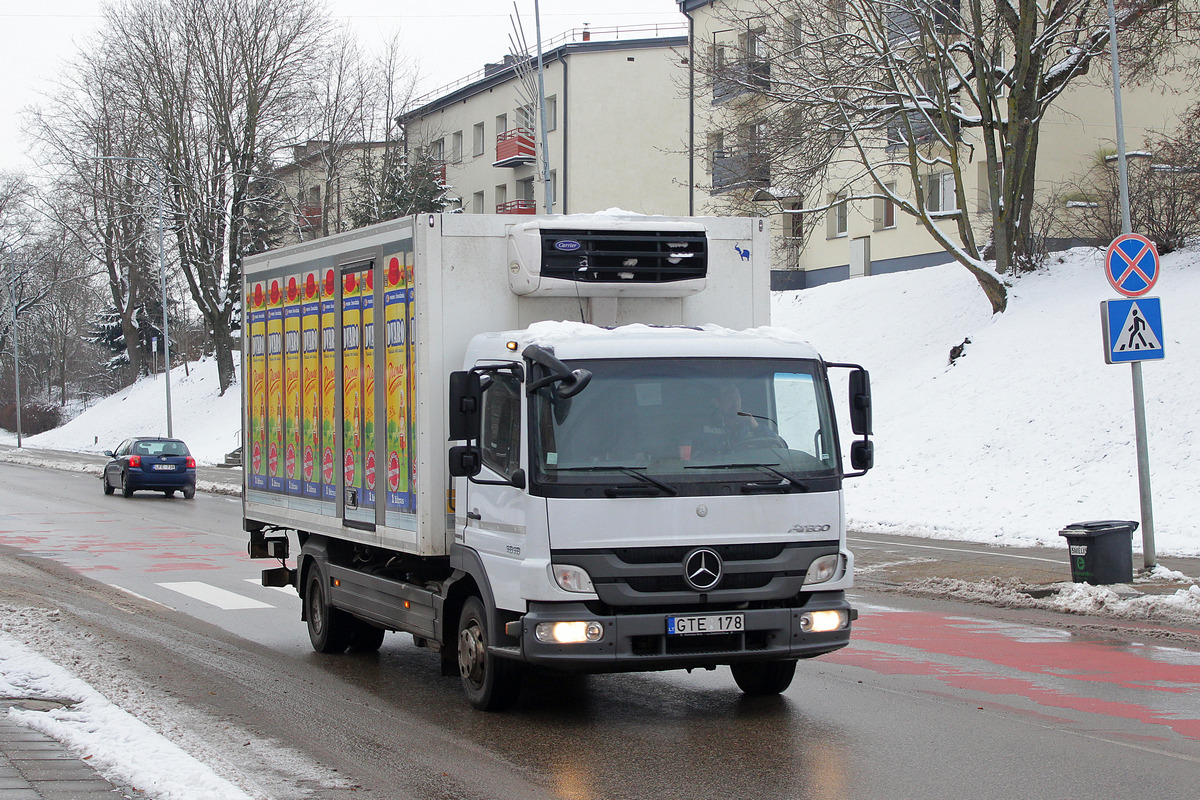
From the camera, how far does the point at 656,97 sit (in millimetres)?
53188

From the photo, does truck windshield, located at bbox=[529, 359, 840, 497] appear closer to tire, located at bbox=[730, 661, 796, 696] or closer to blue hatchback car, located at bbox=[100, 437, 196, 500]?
tire, located at bbox=[730, 661, 796, 696]

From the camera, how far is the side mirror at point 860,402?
785cm

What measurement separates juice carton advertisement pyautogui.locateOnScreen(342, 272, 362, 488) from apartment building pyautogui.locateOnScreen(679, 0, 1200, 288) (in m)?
19.3

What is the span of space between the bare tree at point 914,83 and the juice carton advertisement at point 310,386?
17.7 m

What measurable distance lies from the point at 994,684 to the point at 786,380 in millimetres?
2660

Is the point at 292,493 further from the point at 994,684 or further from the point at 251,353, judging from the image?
the point at 994,684

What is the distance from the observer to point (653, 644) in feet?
23.3

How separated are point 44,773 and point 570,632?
2.62 m

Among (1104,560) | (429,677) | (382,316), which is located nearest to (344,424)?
(382,316)

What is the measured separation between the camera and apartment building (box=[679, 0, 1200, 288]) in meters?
28.5

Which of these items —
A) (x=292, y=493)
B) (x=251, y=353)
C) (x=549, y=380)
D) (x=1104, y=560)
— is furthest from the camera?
(x=1104, y=560)

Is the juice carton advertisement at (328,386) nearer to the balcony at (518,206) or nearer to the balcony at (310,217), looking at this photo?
the balcony at (518,206)

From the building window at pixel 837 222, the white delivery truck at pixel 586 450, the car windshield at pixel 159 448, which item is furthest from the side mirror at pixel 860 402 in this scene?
the building window at pixel 837 222

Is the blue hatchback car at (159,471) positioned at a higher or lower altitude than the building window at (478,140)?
lower
